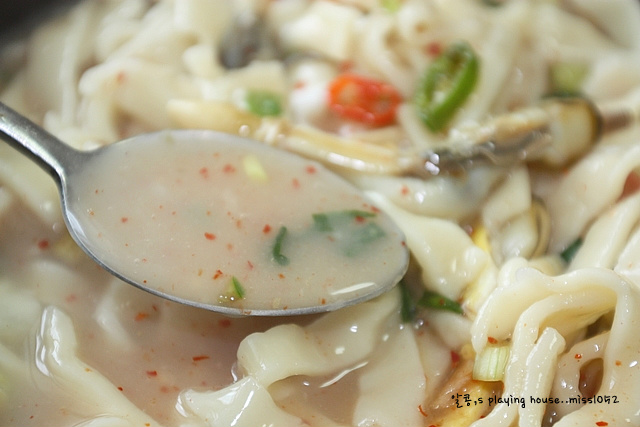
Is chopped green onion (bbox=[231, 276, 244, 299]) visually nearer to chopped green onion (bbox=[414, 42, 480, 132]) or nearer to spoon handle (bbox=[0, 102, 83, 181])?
spoon handle (bbox=[0, 102, 83, 181])

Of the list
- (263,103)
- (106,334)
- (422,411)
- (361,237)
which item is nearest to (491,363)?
(422,411)

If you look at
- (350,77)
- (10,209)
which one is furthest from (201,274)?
(350,77)

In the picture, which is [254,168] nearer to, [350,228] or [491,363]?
[350,228]

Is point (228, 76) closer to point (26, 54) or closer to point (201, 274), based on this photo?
point (26, 54)

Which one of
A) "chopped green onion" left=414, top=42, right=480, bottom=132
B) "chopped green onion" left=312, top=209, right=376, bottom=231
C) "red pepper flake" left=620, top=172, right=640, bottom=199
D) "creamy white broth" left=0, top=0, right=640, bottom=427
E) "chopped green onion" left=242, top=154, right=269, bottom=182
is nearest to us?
"creamy white broth" left=0, top=0, right=640, bottom=427

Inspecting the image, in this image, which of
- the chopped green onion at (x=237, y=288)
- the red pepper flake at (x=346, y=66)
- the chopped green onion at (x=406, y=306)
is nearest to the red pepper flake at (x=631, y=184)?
the chopped green onion at (x=406, y=306)

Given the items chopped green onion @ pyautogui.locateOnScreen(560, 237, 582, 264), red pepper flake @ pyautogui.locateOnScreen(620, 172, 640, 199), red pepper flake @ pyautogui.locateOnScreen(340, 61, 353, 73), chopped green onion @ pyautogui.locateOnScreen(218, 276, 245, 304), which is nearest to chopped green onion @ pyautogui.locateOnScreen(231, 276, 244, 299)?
chopped green onion @ pyautogui.locateOnScreen(218, 276, 245, 304)

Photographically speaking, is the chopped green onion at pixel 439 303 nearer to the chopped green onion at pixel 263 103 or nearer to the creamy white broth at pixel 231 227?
the creamy white broth at pixel 231 227
